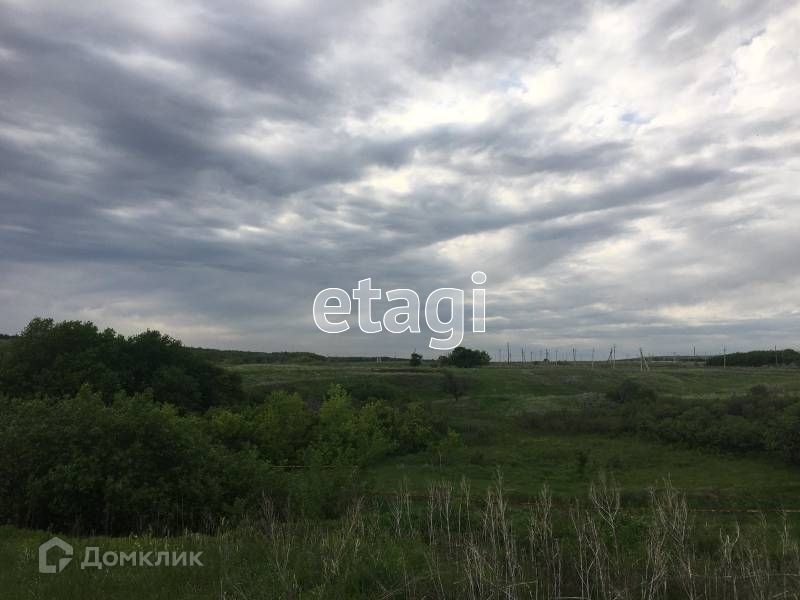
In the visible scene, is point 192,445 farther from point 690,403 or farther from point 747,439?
point 690,403

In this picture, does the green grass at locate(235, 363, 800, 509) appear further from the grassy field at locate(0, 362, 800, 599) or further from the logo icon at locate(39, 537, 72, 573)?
the logo icon at locate(39, 537, 72, 573)

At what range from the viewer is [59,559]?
28.3 ft

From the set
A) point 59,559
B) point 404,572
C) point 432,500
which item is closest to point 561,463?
point 432,500

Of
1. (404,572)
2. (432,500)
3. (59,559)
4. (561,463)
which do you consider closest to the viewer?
(404,572)

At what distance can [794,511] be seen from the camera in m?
18.0

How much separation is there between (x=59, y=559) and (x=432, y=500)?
534 centimetres

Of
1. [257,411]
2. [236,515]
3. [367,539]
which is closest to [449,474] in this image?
[257,411]

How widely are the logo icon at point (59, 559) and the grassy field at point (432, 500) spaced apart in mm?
154

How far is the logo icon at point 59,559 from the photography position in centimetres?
820

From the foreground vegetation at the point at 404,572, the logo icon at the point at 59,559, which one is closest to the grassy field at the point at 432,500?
the foreground vegetation at the point at 404,572

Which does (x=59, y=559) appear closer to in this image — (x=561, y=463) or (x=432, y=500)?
(x=432, y=500)

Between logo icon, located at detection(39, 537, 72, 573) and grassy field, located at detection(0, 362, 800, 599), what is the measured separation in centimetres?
15

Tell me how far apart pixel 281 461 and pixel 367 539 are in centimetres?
1372

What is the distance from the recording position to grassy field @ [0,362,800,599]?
737cm
